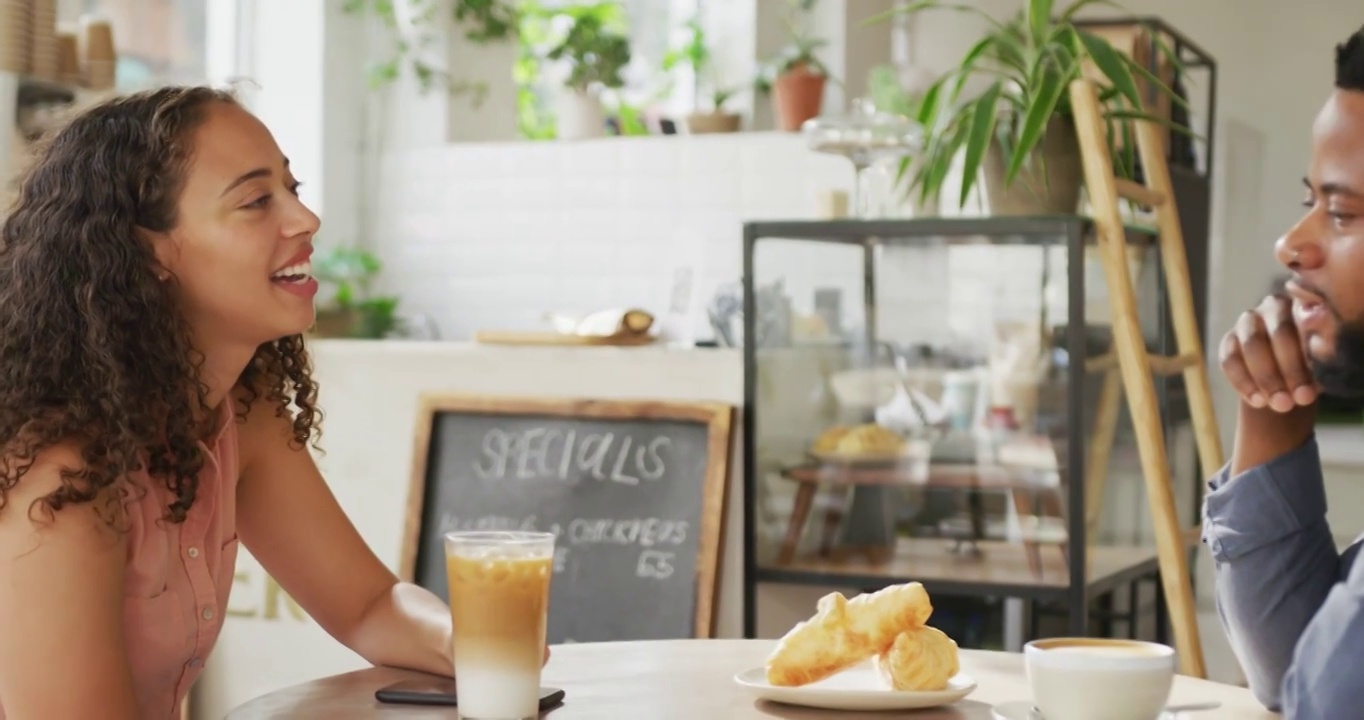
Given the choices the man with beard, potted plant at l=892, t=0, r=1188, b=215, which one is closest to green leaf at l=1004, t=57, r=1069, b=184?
potted plant at l=892, t=0, r=1188, b=215

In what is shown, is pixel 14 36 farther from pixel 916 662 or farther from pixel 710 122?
pixel 916 662

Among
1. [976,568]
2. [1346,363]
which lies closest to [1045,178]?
[976,568]

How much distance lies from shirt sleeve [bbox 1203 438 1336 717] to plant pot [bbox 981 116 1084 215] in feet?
4.75

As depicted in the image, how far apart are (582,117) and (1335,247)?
445cm

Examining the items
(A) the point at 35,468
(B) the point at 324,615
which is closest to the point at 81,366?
(A) the point at 35,468

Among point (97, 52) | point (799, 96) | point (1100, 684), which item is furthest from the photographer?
point (799, 96)

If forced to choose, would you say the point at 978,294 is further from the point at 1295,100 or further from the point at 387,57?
the point at 1295,100

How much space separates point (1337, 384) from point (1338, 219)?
16 cm

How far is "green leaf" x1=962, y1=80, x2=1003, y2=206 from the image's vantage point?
9.50 ft

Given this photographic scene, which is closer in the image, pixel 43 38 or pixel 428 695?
pixel 428 695

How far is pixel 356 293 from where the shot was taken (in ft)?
18.9

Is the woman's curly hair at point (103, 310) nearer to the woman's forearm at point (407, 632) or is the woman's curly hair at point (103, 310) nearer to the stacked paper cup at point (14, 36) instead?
the woman's forearm at point (407, 632)

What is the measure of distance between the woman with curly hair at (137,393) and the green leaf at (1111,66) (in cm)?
170

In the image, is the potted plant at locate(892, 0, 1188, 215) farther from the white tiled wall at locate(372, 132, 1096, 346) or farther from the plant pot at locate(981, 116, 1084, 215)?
the white tiled wall at locate(372, 132, 1096, 346)
